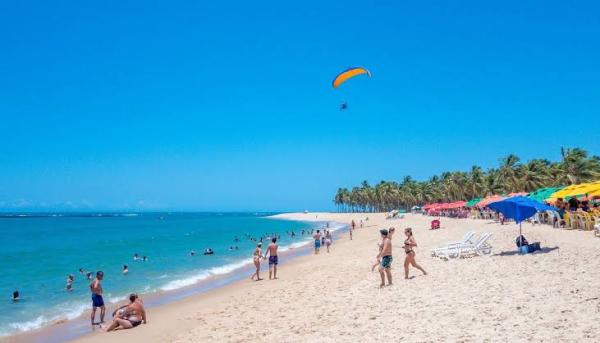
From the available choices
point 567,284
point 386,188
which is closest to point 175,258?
point 567,284

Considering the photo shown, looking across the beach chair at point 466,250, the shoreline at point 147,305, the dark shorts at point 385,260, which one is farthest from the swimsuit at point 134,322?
the beach chair at point 466,250

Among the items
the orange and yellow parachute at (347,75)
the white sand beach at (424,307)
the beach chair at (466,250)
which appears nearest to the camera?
the white sand beach at (424,307)

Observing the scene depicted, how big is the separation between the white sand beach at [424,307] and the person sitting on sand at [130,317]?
298 millimetres

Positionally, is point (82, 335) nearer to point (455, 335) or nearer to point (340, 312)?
point (340, 312)

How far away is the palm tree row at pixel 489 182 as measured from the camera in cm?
4654

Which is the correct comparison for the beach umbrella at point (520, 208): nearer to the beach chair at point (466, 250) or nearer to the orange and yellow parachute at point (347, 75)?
the beach chair at point (466, 250)

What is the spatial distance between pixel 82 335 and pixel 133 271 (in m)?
15.2

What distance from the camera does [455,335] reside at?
6.67m

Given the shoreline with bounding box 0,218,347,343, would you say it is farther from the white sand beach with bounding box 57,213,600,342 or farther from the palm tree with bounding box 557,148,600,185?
the palm tree with bounding box 557,148,600,185

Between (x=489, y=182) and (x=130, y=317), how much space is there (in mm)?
65196

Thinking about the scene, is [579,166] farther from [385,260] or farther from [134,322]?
[134,322]

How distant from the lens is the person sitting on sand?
11.2 meters

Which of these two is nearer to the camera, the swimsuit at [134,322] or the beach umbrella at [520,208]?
the swimsuit at [134,322]

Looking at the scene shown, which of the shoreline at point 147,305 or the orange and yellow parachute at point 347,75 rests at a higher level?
the orange and yellow parachute at point 347,75
